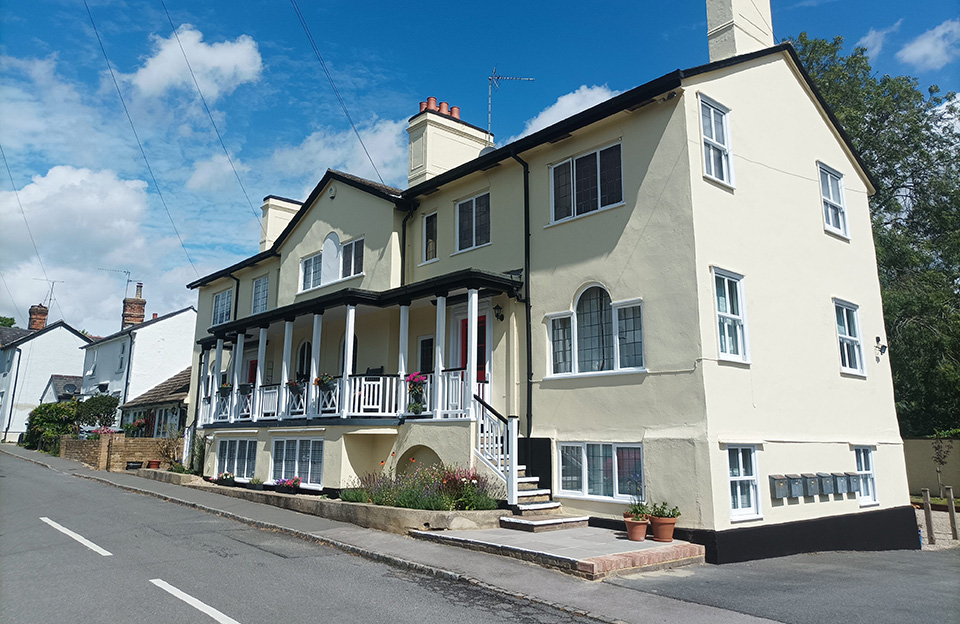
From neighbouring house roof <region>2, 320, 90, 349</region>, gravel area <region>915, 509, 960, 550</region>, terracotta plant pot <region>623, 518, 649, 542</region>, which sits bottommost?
gravel area <region>915, 509, 960, 550</region>

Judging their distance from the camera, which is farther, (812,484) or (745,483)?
(812,484)

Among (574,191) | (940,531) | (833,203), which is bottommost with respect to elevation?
(940,531)

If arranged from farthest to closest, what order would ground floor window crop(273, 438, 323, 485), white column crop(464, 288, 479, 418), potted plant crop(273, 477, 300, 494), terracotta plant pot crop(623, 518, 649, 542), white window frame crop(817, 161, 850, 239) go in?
potted plant crop(273, 477, 300, 494)
ground floor window crop(273, 438, 323, 485)
white window frame crop(817, 161, 850, 239)
white column crop(464, 288, 479, 418)
terracotta plant pot crop(623, 518, 649, 542)

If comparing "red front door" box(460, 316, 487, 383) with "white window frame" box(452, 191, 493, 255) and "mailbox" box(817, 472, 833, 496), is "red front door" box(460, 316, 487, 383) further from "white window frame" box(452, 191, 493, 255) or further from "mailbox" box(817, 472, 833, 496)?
"mailbox" box(817, 472, 833, 496)

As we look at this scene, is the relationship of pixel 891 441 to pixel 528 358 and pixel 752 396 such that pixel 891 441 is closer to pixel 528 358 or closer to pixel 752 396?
pixel 752 396

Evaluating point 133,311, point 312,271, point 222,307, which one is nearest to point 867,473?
point 312,271

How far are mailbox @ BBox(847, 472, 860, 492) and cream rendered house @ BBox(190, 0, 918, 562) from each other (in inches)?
7.1

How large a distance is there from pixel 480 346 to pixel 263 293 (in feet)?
41.7

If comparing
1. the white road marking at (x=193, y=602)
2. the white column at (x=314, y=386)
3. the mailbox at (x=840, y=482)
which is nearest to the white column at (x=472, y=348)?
the white column at (x=314, y=386)

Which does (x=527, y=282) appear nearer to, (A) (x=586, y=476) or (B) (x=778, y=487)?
(A) (x=586, y=476)

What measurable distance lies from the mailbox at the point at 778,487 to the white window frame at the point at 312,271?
14.2m

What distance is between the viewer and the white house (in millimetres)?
52562

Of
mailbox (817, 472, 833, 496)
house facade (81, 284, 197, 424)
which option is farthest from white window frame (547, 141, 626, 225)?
house facade (81, 284, 197, 424)

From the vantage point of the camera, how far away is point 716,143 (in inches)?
523
